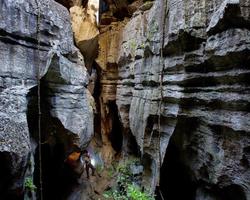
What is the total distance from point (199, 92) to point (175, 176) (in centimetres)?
363

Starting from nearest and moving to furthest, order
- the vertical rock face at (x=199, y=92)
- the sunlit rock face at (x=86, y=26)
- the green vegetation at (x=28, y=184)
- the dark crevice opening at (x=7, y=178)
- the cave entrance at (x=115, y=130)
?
the vertical rock face at (x=199, y=92), the dark crevice opening at (x=7, y=178), the green vegetation at (x=28, y=184), the sunlit rock face at (x=86, y=26), the cave entrance at (x=115, y=130)

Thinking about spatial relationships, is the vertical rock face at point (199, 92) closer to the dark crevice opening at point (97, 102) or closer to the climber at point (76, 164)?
the climber at point (76, 164)

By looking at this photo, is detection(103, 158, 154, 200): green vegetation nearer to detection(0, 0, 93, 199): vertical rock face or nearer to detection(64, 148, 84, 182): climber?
detection(64, 148, 84, 182): climber

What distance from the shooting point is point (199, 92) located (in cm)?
674

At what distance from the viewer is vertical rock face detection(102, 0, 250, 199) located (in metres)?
5.51

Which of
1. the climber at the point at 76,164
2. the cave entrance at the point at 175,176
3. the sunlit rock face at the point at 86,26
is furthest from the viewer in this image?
the sunlit rock face at the point at 86,26

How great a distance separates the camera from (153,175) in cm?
895

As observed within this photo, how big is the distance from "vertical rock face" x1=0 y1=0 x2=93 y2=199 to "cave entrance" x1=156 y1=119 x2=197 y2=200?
2757 millimetres

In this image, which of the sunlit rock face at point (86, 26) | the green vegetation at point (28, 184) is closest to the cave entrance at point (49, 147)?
the green vegetation at point (28, 184)

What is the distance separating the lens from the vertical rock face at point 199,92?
18.1ft

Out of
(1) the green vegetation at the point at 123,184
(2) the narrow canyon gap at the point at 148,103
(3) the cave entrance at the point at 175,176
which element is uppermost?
(2) the narrow canyon gap at the point at 148,103

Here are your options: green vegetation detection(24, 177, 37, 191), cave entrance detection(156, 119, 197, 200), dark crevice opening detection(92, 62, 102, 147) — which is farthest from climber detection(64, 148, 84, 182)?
green vegetation detection(24, 177, 37, 191)

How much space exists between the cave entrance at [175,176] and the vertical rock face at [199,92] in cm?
8

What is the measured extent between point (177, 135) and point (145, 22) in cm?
454
